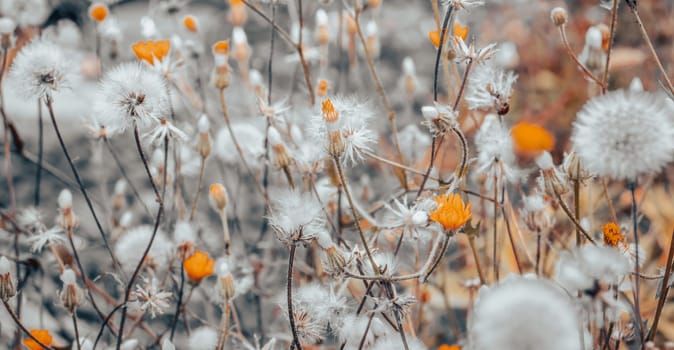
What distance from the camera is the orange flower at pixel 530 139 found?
47.8 inches

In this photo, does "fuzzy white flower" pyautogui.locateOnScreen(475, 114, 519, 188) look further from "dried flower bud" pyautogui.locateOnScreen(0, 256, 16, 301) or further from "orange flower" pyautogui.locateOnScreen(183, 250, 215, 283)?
"dried flower bud" pyautogui.locateOnScreen(0, 256, 16, 301)

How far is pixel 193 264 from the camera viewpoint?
60cm

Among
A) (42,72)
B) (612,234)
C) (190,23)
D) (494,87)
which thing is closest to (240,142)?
(190,23)

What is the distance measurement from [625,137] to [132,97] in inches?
15.8

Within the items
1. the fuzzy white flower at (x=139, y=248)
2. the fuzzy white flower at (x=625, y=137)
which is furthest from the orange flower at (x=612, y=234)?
the fuzzy white flower at (x=139, y=248)

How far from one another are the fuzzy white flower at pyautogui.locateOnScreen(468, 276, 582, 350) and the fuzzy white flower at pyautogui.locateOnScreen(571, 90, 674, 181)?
12 cm

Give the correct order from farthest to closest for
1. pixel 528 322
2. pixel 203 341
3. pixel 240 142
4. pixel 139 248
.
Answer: pixel 240 142, pixel 139 248, pixel 203 341, pixel 528 322

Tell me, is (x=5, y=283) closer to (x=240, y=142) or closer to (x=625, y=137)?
(x=240, y=142)

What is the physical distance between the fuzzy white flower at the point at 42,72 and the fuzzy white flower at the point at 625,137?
485mm

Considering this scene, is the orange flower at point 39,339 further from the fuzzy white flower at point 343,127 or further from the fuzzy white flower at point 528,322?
the fuzzy white flower at point 528,322

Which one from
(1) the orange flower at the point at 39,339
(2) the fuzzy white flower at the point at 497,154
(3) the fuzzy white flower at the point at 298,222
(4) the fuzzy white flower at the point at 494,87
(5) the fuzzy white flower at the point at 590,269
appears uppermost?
(4) the fuzzy white flower at the point at 494,87

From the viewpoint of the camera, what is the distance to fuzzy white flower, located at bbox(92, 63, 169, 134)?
1.89 ft

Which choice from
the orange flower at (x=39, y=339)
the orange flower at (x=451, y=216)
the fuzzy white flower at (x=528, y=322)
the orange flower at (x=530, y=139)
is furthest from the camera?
the orange flower at (x=530, y=139)

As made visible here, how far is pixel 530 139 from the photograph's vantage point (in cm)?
124
